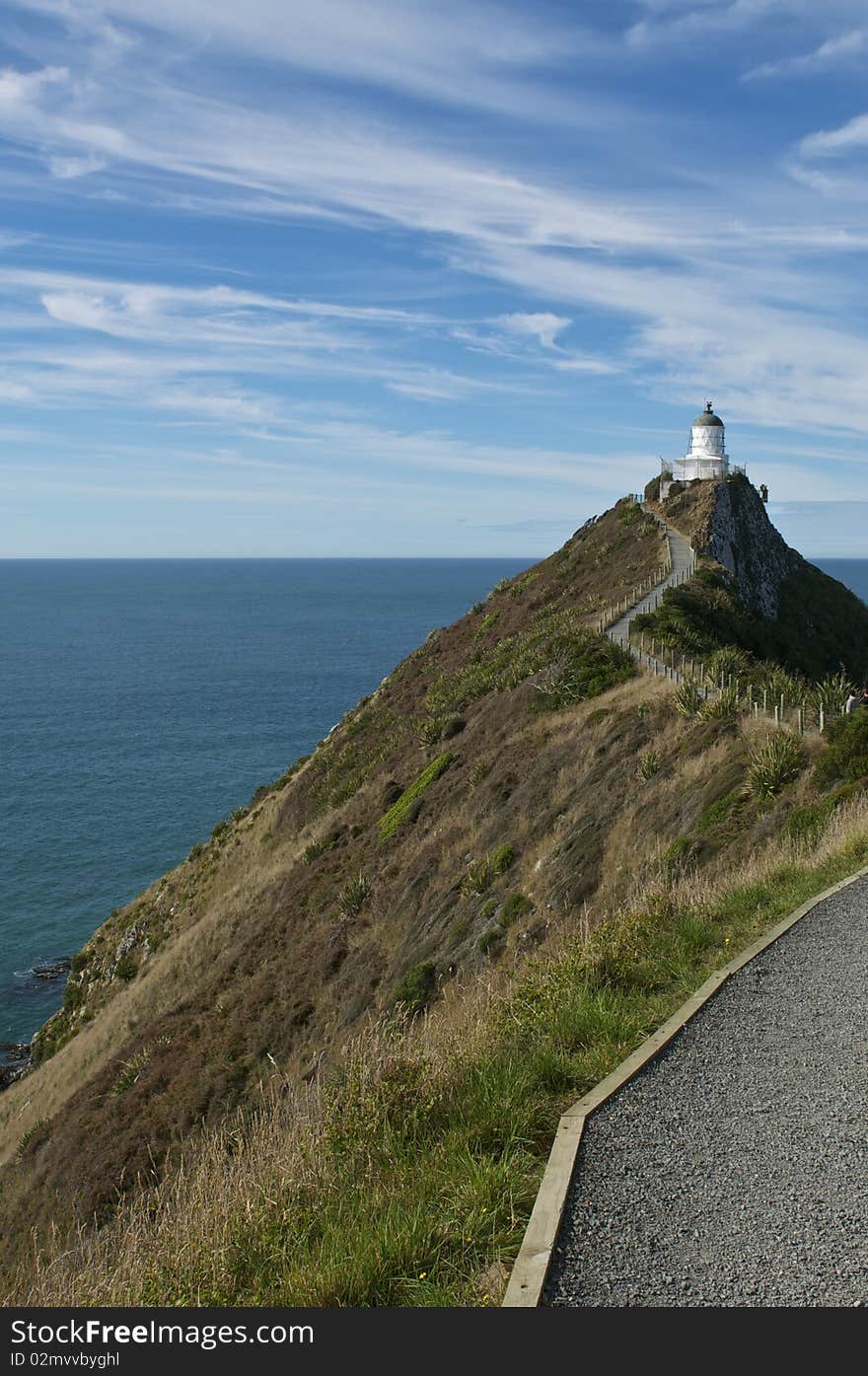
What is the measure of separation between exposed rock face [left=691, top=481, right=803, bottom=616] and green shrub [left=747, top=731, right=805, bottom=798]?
89.1 ft

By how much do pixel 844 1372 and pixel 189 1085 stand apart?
1895 cm

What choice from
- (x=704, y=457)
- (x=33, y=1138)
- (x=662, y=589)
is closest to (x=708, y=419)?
(x=704, y=457)

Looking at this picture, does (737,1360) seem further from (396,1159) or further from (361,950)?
(361,950)

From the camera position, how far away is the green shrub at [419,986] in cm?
1736

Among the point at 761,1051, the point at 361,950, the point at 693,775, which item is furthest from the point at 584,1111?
the point at 361,950

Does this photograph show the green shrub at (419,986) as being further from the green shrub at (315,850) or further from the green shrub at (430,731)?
the green shrub at (430,731)

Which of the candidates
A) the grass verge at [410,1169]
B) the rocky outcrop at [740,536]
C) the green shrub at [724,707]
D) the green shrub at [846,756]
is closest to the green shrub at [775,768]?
the green shrub at [846,756]

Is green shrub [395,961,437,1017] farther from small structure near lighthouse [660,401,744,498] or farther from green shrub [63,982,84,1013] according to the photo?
small structure near lighthouse [660,401,744,498]

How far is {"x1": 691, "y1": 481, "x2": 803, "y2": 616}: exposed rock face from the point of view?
4800 centimetres

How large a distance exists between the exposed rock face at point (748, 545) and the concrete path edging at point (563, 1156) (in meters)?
36.0

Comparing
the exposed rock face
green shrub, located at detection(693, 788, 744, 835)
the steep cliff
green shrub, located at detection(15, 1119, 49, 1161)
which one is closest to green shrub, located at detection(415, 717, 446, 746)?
the steep cliff

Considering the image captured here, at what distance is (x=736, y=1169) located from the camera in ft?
20.2

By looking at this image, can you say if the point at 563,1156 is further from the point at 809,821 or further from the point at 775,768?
the point at 775,768

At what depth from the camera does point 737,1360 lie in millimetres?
4473
